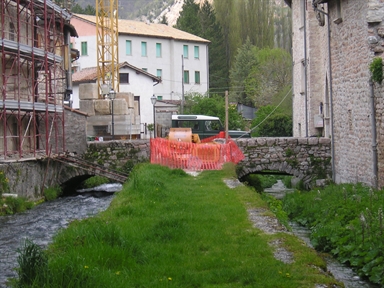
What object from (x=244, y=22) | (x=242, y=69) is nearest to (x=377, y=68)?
(x=242, y=69)

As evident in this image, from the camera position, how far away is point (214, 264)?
8.51 m

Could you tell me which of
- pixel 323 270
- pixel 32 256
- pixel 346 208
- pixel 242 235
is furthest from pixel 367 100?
pixel 32 256

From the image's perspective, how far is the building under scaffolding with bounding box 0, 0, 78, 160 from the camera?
25.8 meters

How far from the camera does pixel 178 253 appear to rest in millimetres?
9211

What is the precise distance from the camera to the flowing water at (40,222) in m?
12.7

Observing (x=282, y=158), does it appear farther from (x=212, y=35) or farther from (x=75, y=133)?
(x=212, y=35)

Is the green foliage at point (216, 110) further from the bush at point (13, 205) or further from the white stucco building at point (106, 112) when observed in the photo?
the bush at point (13, 205)

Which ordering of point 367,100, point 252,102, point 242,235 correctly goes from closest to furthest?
1. point 242,235
2. point 367,100
3. point 252,102

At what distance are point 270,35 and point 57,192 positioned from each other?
181 feet

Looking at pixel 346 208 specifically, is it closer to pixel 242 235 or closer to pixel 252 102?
pixel 242 235

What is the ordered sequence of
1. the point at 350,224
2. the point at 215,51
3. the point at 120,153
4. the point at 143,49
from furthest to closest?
the point at 215,51, the point at 143,49, the point at 120,153, the point at 350,224

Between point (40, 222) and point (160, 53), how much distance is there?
48016 mm

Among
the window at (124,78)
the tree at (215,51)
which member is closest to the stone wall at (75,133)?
the window at (124,78)

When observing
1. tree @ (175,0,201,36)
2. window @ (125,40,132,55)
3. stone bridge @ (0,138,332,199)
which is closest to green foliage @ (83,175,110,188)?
stone bridge @ (0,138,332,199)
